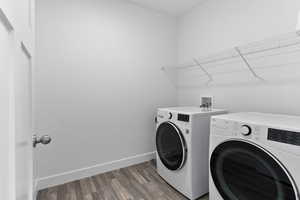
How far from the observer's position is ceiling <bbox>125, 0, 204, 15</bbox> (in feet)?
7.05

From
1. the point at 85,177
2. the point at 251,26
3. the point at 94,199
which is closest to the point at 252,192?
the point at 94,199

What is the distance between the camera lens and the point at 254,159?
1026 mm

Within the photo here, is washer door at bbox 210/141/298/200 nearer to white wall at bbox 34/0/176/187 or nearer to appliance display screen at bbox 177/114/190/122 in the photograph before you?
appliance display screen at bbox 177/114/190/122

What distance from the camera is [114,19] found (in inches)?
80.7

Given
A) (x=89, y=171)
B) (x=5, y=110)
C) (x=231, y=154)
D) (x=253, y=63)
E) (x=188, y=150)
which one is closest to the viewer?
(x=5, y=110)

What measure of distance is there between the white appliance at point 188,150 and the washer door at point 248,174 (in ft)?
0.84

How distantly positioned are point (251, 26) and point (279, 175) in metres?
1.44

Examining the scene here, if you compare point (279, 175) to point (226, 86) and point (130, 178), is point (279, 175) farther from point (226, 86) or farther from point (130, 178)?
point (130, 178)

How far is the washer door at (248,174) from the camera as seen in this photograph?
91 centimetres

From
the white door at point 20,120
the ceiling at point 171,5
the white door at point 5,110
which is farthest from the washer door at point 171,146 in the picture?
the ceiling at point 171,5

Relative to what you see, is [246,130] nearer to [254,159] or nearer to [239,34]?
[254,159]

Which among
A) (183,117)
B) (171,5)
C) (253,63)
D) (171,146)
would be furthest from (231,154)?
(171,5)

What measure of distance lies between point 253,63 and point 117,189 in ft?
6.59

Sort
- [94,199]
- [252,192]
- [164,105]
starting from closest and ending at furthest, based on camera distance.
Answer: [252,192] < [94,199] < [164,105]
